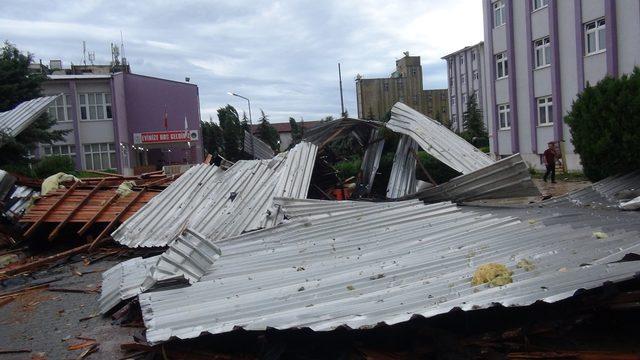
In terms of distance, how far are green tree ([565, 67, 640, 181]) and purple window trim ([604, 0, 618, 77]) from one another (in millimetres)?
10469

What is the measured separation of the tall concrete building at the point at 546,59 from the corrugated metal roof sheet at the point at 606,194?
9835 mm

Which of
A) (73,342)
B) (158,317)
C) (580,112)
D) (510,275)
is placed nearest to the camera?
(510,275)

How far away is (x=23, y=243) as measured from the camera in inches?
456

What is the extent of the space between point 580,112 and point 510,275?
856 cm

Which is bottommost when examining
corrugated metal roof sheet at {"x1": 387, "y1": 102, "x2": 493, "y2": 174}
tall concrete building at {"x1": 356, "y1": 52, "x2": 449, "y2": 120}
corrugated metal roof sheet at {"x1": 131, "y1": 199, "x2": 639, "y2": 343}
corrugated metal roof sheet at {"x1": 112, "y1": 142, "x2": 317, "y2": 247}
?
corrugated metal roof sheet at {"x1": 131, "y1": 199, "x2": 639, "y2": 343}

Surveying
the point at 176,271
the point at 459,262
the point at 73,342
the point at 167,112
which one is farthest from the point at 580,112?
the point at 167,112

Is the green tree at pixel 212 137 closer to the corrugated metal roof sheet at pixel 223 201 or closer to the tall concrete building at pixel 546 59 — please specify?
the tall concrete building at pixel 546 59

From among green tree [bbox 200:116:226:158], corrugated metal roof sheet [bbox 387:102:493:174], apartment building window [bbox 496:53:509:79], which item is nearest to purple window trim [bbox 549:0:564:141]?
apartment building window [bbox 496:53:509:79]

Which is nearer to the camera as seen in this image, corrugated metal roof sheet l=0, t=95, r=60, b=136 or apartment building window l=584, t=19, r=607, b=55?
corrugated metal roof sheet l=0, t=95, r=60, b=136

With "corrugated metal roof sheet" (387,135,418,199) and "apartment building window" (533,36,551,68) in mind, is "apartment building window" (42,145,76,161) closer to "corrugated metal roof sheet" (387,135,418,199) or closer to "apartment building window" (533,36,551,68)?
"apartment building window" (533,36,551,68)

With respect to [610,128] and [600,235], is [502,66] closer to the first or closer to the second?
[610,128]

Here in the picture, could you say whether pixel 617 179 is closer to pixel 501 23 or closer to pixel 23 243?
pixel 23 243

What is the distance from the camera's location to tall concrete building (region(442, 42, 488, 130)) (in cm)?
5439

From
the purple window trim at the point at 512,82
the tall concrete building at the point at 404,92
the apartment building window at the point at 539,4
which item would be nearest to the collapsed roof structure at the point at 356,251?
the apartment building window at the point at 539,4
